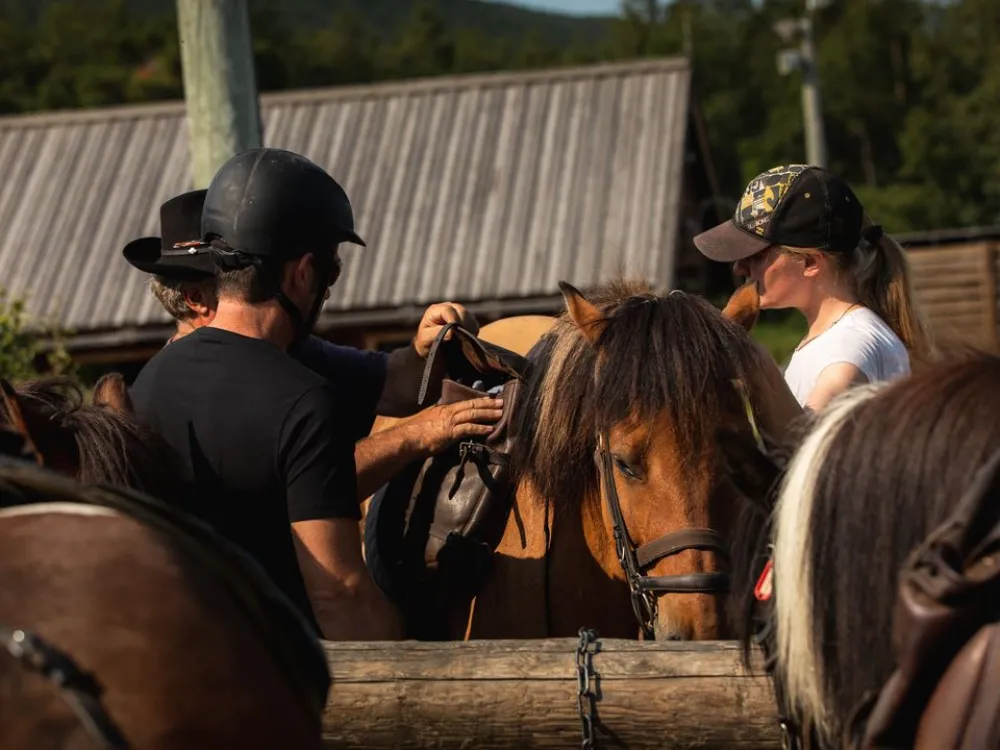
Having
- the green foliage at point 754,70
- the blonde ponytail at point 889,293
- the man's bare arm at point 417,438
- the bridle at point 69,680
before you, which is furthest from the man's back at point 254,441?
the green foliage at point 754,70

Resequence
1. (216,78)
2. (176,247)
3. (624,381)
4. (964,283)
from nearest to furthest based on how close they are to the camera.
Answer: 1. (176,247)
2. (624,381)
3. (216,78)
4. (964,283)

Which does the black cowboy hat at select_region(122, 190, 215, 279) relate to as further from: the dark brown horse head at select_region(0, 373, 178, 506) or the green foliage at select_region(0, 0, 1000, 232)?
the green foliage at select_region(0, 0, 1000, 232)

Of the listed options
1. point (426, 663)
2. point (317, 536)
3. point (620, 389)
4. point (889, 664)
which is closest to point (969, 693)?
point (889, 664)

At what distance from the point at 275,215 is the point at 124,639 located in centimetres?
142

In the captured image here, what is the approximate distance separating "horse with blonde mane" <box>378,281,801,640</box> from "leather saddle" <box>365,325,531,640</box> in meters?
0.05

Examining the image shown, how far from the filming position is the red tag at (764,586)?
85.5 inches

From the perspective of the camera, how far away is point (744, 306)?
359cm

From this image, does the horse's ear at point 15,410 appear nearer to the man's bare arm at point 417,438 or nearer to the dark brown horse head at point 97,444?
the dark brown horse head at point 97,444

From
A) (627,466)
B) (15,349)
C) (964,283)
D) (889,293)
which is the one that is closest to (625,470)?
(627,466)

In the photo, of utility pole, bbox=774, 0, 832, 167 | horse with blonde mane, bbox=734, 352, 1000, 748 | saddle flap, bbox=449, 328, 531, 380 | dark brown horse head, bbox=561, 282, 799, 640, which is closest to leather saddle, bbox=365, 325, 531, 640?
saddle flap, bbox=449, 328, 531, 380

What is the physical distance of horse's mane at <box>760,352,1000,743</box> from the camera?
1.88m

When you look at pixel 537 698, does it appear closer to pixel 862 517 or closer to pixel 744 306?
pixel 862 517

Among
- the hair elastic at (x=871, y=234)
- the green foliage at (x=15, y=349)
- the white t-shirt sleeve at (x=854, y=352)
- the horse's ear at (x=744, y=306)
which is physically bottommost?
the green foliage at (x=15, y=349)

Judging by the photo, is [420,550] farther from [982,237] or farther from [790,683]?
[982,237]
